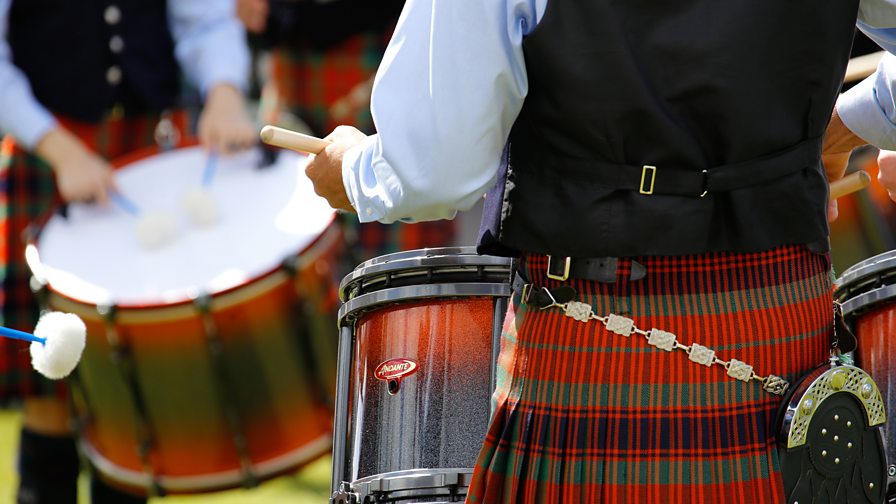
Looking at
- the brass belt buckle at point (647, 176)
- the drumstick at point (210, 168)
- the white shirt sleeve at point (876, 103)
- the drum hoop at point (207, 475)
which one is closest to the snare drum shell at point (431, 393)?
the brass belt buckle at point (647, 176)

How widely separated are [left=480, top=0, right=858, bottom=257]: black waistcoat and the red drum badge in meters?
0.42

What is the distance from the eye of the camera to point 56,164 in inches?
135

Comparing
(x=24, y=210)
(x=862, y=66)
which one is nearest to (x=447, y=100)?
(x=862, y=66)

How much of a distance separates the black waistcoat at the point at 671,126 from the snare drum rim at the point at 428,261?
0.36 metres

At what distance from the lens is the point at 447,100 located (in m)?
1.50

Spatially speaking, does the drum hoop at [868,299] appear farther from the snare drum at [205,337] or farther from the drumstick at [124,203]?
the drumstick at [124,203]

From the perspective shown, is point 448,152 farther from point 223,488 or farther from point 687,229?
point 223,488

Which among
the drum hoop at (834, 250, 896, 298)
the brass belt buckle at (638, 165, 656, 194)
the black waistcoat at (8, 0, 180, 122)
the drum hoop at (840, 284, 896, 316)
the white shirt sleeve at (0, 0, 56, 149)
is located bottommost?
the brass belt buckle at (638, 165, 656, 194)

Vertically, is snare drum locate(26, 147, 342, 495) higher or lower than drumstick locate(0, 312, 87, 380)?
higher

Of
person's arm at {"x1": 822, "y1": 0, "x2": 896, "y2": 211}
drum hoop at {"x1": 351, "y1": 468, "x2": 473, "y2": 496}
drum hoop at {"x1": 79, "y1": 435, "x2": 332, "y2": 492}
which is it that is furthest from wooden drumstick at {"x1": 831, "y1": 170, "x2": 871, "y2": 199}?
drum hoop at {"x1": 79, "y1": 435, "x2": 332, "y2": 492}

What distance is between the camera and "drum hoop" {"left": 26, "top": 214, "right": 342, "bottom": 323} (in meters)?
2.95

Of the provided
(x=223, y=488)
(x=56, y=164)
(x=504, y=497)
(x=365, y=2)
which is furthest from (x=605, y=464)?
(x=365, y=2)

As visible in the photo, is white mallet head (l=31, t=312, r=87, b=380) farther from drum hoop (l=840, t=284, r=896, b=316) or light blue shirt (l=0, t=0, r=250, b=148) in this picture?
light blue shirt (l=0, t=0, r=250, b=148)

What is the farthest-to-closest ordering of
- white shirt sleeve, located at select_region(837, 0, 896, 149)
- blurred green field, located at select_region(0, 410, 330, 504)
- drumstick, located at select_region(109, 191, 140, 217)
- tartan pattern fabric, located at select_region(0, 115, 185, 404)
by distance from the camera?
1. blurred green field, located at select_region(0, 410, 330, 504)
2. tartan pattern fabric, located at select_region(0, 115, 185, 404)
3. drumstick, located at select_region(109, 191, 140, 217)
4. white shirt sleeve, located at select_region(837, 0, 896, 149)
